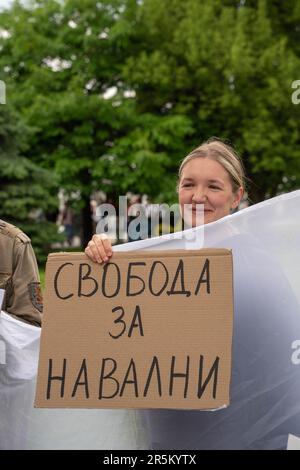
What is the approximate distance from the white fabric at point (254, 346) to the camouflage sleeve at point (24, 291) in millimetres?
483

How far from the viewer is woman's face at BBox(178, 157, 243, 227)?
2.54 metres

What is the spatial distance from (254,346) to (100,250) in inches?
22.6

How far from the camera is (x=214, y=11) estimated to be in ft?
68.6

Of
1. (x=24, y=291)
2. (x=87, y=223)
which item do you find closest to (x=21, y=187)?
(x=87, y=223)

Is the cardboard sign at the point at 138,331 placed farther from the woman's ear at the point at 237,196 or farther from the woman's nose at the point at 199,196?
the woman's ear at the point at 237,196

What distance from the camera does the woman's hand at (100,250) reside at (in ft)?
7.23

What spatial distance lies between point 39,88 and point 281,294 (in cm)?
2041

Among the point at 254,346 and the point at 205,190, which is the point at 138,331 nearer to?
the point at 254,346

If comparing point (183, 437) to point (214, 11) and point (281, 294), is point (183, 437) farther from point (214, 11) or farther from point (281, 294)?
point (214, 11)

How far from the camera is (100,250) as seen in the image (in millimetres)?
2203

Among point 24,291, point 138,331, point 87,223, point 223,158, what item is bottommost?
point 138,331

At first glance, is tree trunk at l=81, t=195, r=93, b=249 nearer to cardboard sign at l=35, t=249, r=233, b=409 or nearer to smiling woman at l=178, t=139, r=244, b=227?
smiling woman at l=178, t=139, r=244, b=227

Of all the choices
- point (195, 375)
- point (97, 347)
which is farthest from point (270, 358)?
point (97, 347)

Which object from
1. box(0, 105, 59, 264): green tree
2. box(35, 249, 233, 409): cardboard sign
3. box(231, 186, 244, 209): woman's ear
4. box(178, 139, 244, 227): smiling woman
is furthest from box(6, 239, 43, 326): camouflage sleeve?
box(0, 105, 59, 264): green tree
